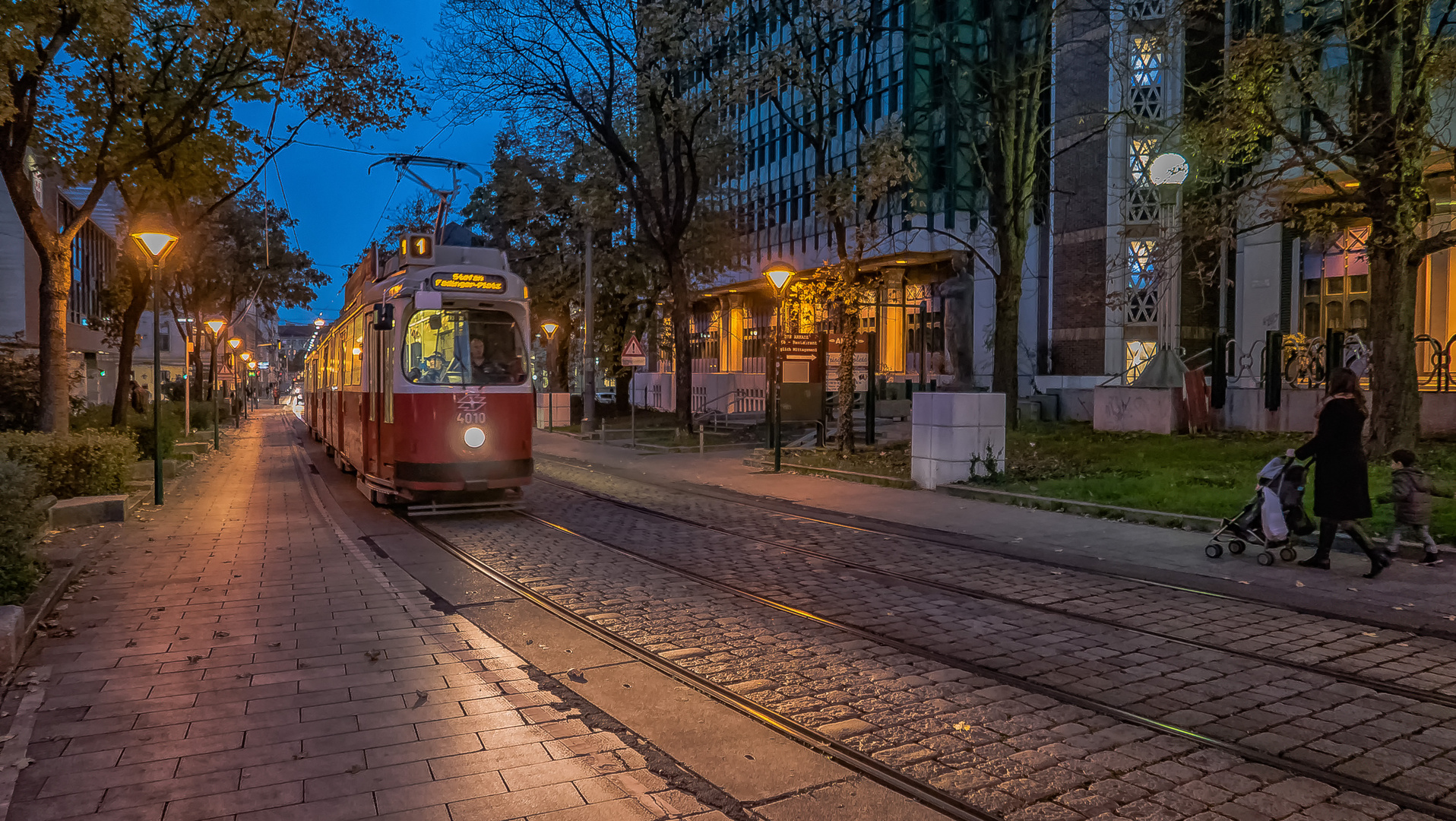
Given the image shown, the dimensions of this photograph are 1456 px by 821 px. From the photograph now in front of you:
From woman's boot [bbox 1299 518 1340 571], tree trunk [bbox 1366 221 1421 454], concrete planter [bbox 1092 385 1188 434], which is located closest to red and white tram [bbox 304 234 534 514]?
woman's boot [bbox 1299 518 1340 571]

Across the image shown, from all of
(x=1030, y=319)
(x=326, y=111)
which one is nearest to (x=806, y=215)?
(x=1030, y=319)

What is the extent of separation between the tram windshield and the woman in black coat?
9.37 m

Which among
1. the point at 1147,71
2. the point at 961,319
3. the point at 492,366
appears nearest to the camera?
the point at 492,366

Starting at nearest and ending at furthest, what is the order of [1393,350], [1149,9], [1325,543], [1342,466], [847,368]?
[1342,466], [1325,543], [1393,350], [847,368], [1149,9]

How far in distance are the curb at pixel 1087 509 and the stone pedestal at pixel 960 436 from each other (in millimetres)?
410

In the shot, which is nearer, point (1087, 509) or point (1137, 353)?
point (1087, 509)

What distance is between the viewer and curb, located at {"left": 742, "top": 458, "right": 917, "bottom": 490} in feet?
54.1

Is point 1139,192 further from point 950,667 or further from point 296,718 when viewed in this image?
point 296,718

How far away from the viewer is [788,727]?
5121mm

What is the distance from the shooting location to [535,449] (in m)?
27.5

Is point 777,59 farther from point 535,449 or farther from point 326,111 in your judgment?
point 535,449

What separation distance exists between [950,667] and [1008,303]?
1647cm

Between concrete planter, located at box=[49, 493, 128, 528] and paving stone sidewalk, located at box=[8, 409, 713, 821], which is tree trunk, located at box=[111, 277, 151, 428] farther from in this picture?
paving stone sidewalk, located at box=[8, 409, 713, 821]

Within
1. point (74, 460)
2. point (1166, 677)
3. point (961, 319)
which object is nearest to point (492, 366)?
point (74, 460)
